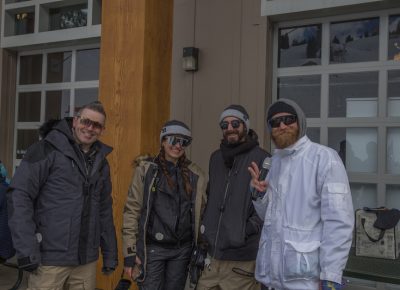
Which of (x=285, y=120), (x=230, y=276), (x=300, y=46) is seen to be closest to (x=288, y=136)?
(x=285, y=120)

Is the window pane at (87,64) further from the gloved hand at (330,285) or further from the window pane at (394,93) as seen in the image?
the gloved hand at (330,285)

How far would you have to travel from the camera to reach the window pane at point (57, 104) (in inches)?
275

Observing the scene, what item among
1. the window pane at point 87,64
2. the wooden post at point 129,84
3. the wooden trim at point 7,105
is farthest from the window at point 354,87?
the wooden trim at point 7,105

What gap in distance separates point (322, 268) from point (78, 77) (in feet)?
18.0

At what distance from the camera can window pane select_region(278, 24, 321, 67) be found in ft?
17.2

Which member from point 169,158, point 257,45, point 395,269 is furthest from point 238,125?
point 257,45

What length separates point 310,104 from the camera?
209 inches

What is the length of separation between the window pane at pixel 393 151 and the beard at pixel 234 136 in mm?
2315

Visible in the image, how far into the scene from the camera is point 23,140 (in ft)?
24.1

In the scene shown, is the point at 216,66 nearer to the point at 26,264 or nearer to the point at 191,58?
the point at 191,58

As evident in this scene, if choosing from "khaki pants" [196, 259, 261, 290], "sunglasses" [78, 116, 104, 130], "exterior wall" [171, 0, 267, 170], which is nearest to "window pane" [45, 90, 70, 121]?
"exterior wall" [171, 0, 267, 170]

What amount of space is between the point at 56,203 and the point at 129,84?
2013 millimetres

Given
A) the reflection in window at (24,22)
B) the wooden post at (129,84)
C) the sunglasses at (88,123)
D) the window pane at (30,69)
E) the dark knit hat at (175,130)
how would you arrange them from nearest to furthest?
the sunglasses at (88,123), the dark knit hat at (175,130), the wooden post at (129,84), the reflection in window at (24,22), the window pane at (30,69)

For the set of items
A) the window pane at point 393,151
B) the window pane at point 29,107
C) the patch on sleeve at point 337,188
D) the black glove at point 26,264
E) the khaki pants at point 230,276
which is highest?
the window pane at point 29,107
